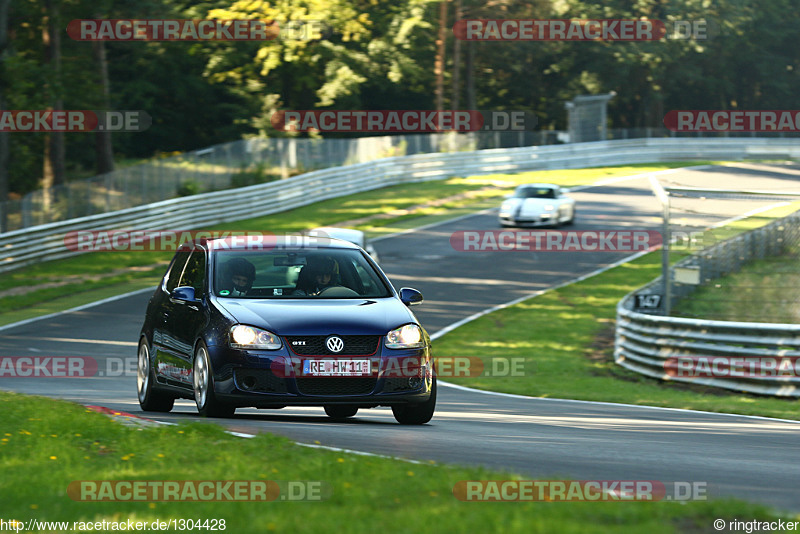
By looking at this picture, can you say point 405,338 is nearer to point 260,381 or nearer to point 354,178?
point 260,381

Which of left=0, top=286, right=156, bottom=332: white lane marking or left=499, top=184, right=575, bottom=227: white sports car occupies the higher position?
left=499, top=184, right=575, bottom=227: white sports car

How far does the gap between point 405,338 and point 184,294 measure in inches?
77.8

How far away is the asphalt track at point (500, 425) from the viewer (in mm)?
7605

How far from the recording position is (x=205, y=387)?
30.8 feet

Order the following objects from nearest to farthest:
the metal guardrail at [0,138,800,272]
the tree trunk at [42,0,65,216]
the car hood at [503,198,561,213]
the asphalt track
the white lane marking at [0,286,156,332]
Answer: the asphalt track
the white lane marking at [0,286,156,332]
the metal guardrail at [0,138,800,272]
the car hood at [503,198,561,213]
the tree trunk at [42,0,65,216]

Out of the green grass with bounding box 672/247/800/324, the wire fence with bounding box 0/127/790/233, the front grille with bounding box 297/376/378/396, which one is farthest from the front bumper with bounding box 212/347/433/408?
the wire fence with bounding box 0/127/790/233

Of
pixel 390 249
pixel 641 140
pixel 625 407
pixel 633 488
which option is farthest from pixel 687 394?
pixel 641 140

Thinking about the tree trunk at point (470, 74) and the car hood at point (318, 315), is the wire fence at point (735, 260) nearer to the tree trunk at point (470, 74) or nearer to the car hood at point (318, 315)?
the car hood at point (318, 315)

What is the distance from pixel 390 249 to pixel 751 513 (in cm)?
2572

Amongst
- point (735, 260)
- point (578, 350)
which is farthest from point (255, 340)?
point (578, 350)

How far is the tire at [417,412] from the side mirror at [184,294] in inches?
78.5

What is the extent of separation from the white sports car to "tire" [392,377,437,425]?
23717 millimetres

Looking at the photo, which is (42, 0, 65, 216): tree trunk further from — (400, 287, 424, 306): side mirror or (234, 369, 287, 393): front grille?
(234, 369, 287, 393): front grille

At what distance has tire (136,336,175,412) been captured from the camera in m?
10.8
